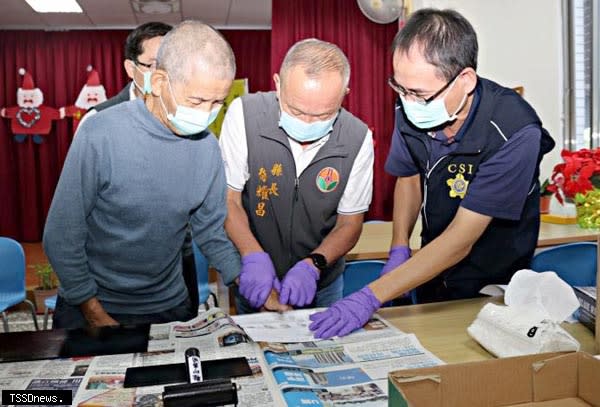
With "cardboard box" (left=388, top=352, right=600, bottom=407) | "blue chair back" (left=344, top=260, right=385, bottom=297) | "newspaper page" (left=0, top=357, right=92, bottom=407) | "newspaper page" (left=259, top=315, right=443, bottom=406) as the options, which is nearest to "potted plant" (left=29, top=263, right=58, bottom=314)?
"blue chair back" (left=344, top=260, right=385, bottom=297)

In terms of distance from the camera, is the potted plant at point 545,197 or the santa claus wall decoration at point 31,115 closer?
the potted plant at point 545,197

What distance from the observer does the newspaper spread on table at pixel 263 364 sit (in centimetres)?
90

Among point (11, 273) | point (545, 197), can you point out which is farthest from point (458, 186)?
point (11, 273)

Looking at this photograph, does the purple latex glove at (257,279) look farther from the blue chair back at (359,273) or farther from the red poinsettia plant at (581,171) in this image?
the red poinsettia plant at (581,171)

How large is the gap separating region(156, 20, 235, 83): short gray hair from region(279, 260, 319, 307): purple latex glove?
52cm

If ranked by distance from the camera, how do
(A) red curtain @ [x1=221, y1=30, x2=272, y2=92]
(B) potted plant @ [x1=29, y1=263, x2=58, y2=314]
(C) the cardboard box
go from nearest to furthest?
(C) the cardboard box < (B) potted plant @ [x1=29, y1=263, x2=58, y2=314] < (A) red curtain @ [x1=221, y1=30, x2=272, y2=92]

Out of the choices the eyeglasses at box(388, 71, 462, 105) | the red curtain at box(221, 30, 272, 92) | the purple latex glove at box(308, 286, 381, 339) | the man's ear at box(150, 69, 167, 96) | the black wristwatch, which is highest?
the red curtain at box(221, 30, 272, 92)

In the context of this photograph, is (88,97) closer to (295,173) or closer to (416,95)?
(295,173)

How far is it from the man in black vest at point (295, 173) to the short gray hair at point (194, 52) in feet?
0.77

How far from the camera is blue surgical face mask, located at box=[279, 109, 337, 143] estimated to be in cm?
160

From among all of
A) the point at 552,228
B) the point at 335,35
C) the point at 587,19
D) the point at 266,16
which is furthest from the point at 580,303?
the point at 266,16

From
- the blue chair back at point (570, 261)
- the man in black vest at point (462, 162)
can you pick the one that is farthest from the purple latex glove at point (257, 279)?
the blue chair back at point (570, 261)

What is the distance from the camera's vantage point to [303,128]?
63.1 inches

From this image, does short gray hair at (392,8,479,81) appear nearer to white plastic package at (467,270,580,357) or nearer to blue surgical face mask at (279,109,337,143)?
blue surgical face mask at (279,109,337,143)
